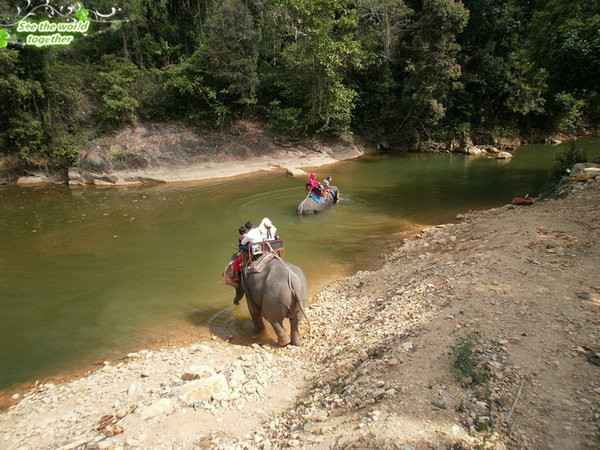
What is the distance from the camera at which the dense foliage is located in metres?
20.4

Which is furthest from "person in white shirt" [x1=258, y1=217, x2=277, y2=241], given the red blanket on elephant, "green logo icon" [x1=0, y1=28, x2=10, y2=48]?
"green logo icon" [x1=0, y1=28, x2=10, y2=48]

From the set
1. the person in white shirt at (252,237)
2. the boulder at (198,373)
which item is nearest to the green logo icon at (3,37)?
the person in white shirt at (252,237)

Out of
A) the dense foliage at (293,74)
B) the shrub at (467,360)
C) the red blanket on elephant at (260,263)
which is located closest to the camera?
→ the shrub at (467,360)

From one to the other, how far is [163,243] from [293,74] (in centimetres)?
1916

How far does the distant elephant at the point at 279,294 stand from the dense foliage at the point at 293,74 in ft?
50.7

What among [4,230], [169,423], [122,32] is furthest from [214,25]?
[169,423]

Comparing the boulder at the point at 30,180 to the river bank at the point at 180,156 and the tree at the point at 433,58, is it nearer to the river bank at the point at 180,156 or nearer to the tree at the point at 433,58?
the river bank at the point at 180,156

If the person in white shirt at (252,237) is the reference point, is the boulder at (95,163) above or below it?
below

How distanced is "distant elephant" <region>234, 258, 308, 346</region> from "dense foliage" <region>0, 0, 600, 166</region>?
15443mm

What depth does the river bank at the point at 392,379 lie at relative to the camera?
11.4 ft

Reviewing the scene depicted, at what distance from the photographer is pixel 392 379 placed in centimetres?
422

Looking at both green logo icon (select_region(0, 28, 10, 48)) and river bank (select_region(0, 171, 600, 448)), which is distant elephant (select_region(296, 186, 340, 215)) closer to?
river bank (select_region(0, 171, 600, 448))

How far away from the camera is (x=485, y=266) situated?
691 centimetres

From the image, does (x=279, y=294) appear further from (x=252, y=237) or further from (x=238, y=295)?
(x=238, y=295)
